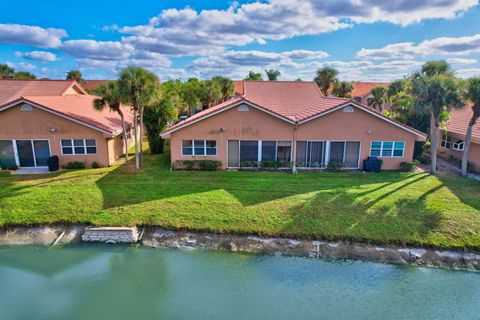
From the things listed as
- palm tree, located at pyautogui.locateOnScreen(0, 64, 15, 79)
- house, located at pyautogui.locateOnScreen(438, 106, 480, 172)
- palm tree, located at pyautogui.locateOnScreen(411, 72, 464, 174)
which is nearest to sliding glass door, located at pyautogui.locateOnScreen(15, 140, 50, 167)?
palm tree, located at pyautogui.locateOnScreen(411, 72, 464, 174)

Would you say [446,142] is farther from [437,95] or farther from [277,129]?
[277,129]

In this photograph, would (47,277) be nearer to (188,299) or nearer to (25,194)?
(188,299)

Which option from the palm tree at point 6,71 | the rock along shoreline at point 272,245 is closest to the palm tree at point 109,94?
the rock along shoreline at point 272,245

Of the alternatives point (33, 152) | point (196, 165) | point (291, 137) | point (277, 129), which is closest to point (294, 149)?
point (291, 137)

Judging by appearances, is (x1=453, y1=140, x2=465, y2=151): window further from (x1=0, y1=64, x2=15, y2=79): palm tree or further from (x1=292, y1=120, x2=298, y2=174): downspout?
(x1=0, y1=64, x2=15, y2=79): palm tree

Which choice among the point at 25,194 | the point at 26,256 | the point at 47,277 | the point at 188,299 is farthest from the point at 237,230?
the point at 25,194

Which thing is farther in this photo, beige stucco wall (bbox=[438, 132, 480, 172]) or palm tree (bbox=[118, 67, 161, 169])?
beige stucco wall (bbox=[438, 132, 480, 172])
